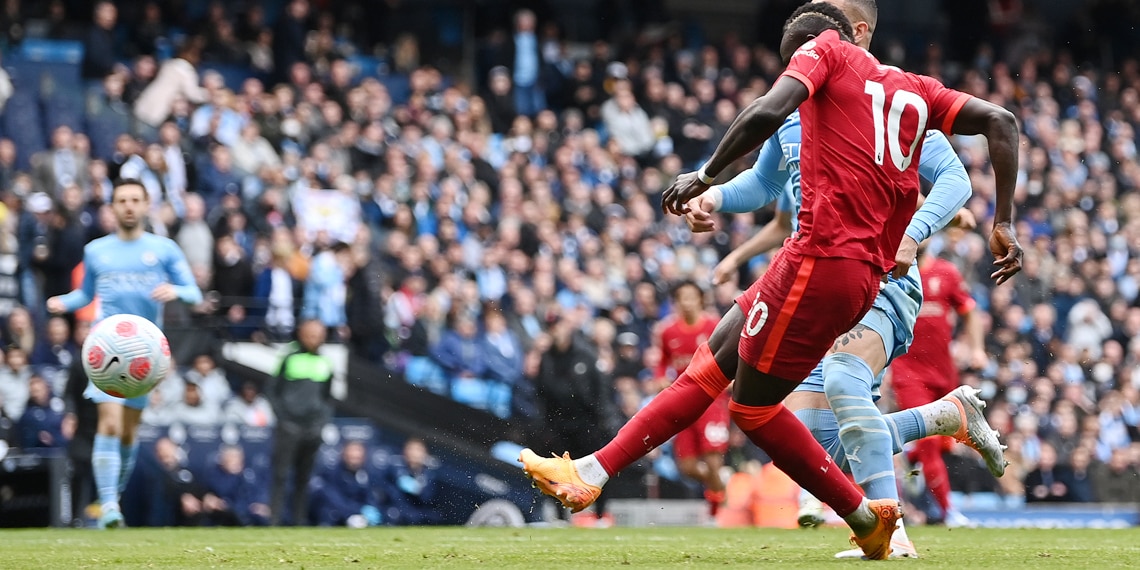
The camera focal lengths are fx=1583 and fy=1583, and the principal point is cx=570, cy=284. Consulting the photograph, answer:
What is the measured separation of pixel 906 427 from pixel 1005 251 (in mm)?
1499

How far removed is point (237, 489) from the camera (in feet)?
42.5

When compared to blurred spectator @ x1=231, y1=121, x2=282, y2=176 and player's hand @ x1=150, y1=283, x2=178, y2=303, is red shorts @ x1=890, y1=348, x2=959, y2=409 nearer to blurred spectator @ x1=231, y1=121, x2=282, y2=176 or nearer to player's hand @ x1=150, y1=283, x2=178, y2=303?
player's hand @ x1=150, y1=283, x2=178, y2=303

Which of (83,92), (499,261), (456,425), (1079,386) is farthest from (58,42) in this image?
(1079,386)

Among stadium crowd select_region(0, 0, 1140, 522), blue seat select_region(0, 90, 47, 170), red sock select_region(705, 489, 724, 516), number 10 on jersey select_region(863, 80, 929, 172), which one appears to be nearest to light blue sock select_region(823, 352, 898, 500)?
number 10 on jersey select_region(863, 80, 929, 172)

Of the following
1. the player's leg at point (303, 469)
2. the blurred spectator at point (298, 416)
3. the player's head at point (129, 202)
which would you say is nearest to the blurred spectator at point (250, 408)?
the blurred spectator at point (298, 416)

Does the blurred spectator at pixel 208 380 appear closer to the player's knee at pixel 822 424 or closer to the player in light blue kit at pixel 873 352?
the player in light blue kit at pixel 873 352

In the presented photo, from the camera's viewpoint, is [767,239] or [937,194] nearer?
[937,194]

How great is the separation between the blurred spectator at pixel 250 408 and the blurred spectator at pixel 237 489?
13.9 inches

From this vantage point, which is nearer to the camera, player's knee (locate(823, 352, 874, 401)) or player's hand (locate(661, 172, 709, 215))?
player's hand (locate(661, 172, 709, 215))

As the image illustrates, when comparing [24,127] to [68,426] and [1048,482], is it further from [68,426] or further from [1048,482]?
[1048,482]

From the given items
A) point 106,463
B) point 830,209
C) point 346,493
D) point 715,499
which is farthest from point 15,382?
point 830,209

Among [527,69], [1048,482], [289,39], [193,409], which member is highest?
[527,69]

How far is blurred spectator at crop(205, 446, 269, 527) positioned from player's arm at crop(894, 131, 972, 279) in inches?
281

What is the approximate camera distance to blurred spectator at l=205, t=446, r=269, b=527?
1279cm
